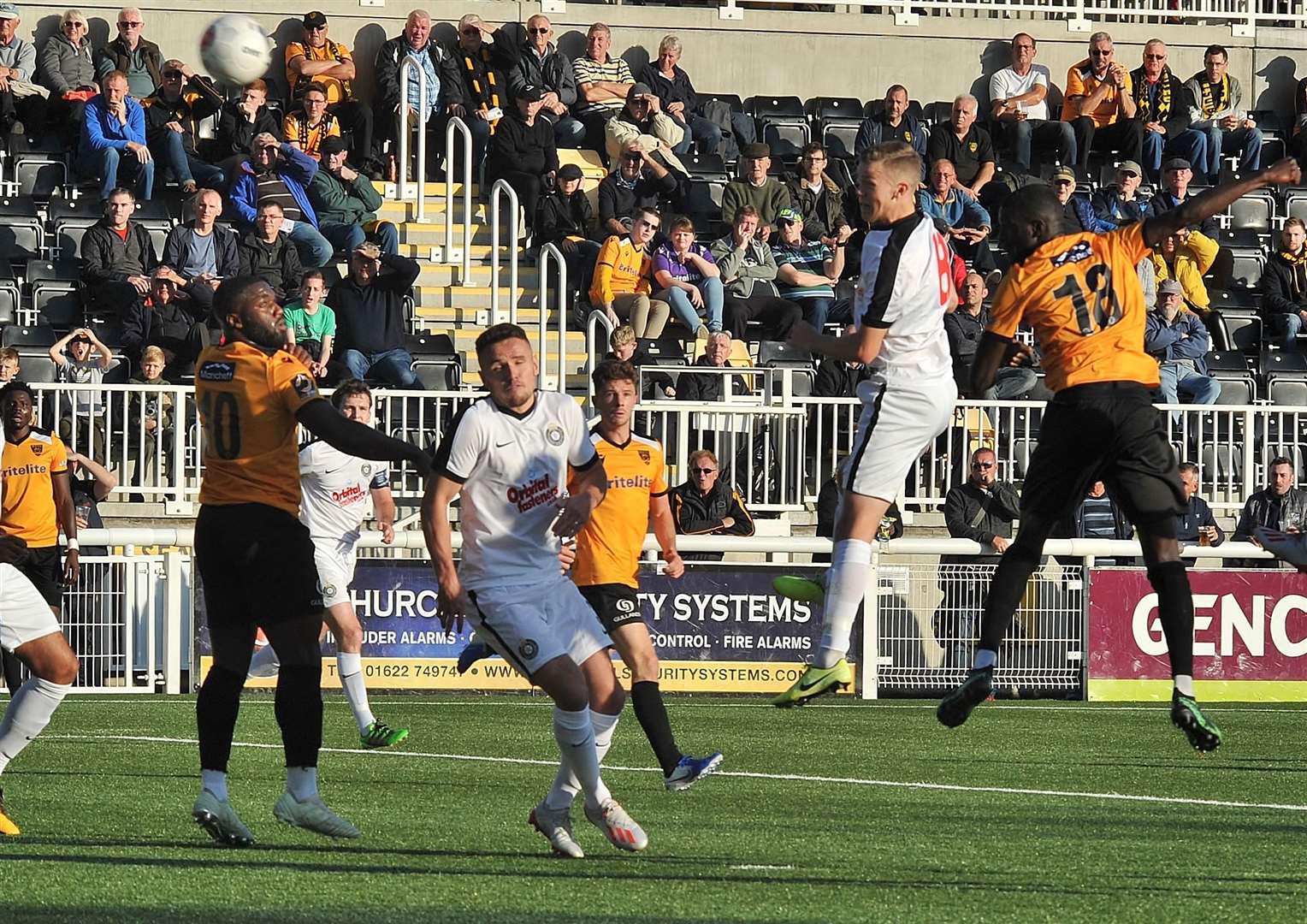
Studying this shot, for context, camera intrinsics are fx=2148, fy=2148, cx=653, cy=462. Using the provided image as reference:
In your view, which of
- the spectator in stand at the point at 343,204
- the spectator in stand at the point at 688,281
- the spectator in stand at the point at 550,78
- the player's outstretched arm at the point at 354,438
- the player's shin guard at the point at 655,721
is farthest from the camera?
the spectator in stand at the point at 550,78

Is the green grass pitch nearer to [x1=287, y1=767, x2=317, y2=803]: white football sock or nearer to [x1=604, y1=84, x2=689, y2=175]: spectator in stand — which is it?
[x1=287, y1=767, x2=317, y2=803]: white football sock

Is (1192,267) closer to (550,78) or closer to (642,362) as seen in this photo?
(642,362)

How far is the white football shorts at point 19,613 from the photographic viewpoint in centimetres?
888

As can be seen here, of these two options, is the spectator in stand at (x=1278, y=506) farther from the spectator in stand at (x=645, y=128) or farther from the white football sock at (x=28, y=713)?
the white football sock at (x=28, y=713)

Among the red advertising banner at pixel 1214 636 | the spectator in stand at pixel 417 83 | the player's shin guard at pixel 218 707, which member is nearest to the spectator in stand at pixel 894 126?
the spectator in stand at pixel 417 83

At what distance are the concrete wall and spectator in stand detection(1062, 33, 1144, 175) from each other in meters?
1.17

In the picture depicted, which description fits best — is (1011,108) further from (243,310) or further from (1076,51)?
(243,310)

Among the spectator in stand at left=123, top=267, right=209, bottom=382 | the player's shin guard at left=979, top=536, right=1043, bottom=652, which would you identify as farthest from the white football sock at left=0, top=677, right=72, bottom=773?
the spectator in stand at left=123, top=267, right=209, bottom=382

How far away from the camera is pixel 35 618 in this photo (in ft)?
29.4

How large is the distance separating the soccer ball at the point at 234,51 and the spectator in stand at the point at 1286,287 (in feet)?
37.4

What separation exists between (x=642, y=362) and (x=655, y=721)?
10.0 metres

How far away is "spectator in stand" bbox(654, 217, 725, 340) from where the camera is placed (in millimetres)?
20594

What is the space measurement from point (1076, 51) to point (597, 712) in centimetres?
1920

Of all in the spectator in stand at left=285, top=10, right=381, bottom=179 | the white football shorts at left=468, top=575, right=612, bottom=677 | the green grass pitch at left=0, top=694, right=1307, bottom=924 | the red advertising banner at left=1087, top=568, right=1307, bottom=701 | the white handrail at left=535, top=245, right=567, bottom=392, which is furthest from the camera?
the spectator in stand at left=285, top=10, right=381, bottom=179
